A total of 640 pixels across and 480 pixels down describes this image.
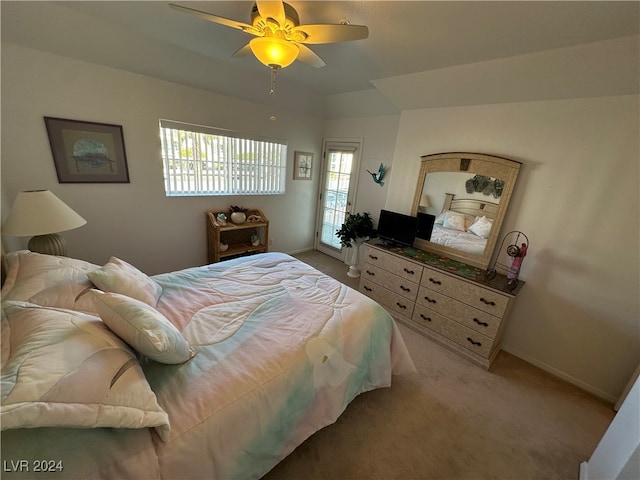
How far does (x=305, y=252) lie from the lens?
4.53 m

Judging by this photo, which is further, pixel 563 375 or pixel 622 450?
pixel 563 375

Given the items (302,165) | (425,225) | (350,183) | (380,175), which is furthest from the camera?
(302,165)

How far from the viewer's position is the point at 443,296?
2.38 m

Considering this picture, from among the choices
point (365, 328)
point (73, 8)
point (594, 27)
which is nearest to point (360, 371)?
point (365, 328)

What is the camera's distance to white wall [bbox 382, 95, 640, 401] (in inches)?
71.4

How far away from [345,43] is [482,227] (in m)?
2.07

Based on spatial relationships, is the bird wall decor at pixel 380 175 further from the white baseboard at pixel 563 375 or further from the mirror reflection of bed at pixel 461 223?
the white baseboard at pixel 563 375

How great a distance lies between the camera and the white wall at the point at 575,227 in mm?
1813

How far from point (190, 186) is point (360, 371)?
9.24 feet

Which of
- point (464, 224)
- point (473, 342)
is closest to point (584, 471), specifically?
point (473, 342)

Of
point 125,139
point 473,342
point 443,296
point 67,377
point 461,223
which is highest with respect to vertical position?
point 125,139

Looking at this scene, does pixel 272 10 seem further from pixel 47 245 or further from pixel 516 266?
pixel 516 266

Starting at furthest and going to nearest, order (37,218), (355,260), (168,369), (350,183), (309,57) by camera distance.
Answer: (350,183)
(355,260)
(309,57)
(37,218)
(168,369)

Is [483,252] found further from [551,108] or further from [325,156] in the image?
[325,156]
